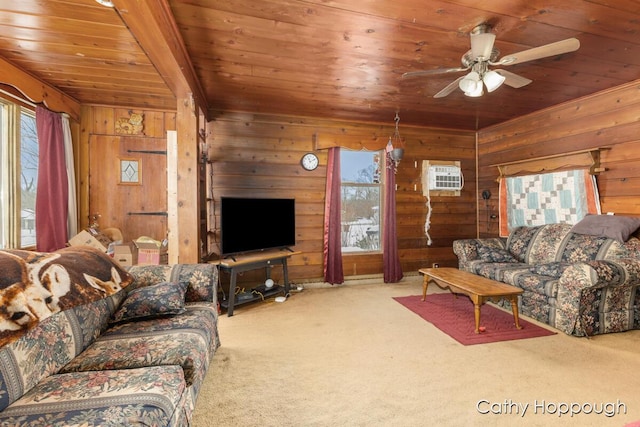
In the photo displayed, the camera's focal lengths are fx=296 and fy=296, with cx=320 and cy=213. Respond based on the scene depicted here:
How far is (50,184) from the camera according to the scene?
2.99m

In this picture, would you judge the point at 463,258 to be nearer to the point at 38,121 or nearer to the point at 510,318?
the point at 510,318

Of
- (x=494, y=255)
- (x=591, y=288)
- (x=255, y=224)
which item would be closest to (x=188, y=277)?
(x=255, y=224)

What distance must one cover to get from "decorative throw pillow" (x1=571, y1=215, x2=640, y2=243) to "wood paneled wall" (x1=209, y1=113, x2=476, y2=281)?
1801mm

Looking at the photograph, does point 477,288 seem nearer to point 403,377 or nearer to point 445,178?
point 403,377

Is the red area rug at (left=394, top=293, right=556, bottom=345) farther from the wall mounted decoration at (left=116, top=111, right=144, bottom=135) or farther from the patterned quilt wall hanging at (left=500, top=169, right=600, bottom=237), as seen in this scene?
the wall mounted decoration at (left=116, top=111, right=144, bottom=135)

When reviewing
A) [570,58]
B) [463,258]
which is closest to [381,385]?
[463,258]

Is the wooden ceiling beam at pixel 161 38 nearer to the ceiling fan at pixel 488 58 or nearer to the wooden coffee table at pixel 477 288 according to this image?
the ceiling fan at pixel 488 58

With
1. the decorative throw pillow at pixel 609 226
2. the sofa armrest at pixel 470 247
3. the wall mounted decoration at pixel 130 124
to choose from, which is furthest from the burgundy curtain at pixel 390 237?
the wall mounted decoration at pixel 130 124

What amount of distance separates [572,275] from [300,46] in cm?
301

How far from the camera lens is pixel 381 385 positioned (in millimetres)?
1930

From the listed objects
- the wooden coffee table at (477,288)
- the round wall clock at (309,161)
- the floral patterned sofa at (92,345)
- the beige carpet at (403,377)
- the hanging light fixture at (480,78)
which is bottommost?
the beige carpet at (403,377)

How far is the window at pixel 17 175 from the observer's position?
2725 mm

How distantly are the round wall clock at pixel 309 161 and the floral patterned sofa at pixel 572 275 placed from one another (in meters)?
2.38

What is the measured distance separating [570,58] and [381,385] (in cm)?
313
